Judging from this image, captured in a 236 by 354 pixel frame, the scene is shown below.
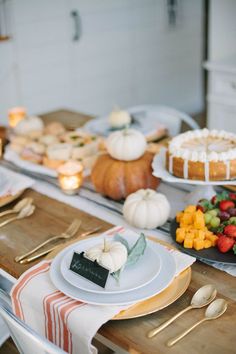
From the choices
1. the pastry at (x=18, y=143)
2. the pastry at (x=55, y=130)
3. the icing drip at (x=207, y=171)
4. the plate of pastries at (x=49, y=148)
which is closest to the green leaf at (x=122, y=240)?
the icing drip at (x=207, y=171)

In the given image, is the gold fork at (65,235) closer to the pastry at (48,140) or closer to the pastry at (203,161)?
the pastry at (203,161)

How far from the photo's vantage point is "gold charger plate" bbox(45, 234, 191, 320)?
45.5 inches

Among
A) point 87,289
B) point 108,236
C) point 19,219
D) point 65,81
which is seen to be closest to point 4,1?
point 65,81

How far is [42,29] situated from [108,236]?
3.08m

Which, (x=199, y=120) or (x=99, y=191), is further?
(x=199, y=120)

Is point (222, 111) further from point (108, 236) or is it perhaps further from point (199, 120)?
point (108, 236)

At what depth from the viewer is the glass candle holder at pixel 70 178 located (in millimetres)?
1831

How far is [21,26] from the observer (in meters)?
4.05

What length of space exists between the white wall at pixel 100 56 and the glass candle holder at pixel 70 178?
94.1 inches

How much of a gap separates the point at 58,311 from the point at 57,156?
0.90 m

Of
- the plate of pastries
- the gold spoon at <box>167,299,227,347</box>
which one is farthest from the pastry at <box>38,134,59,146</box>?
the gold spoon at <box>167,299,227,347</box>

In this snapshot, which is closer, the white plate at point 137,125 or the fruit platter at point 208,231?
the fruit platter at point 208,231

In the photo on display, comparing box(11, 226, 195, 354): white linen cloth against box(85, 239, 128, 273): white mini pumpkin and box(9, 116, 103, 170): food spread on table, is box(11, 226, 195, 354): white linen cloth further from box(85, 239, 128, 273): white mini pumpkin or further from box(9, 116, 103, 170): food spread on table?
box(9, 116, 103, 170): food spread on table

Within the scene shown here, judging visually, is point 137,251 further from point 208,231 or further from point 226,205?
point 226,205
